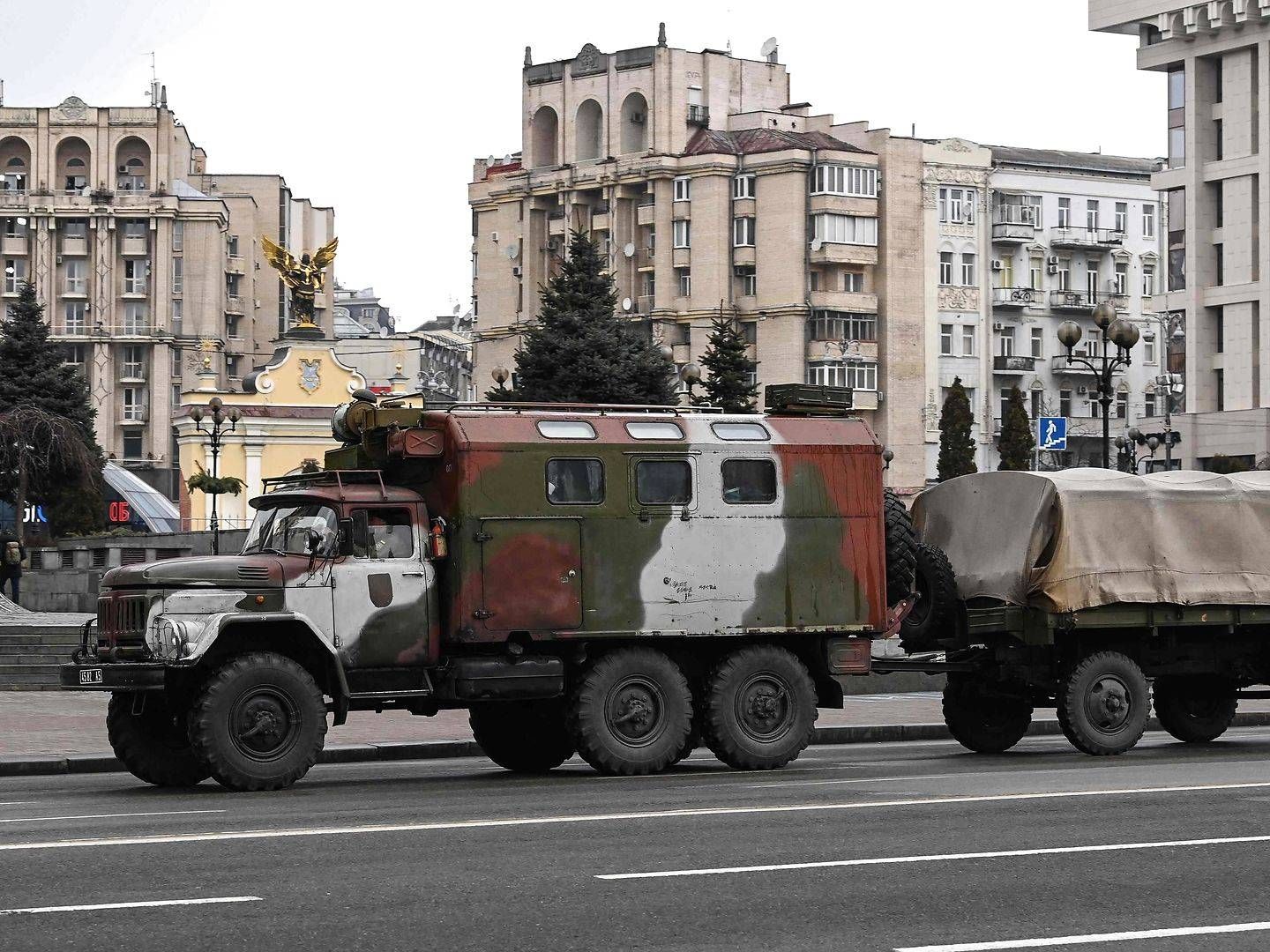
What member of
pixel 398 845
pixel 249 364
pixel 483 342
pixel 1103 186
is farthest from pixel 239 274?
pixel 398 845

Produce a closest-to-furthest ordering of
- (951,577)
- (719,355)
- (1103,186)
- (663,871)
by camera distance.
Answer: (663,871)
(951,577)
(719,355)
(1103,186)

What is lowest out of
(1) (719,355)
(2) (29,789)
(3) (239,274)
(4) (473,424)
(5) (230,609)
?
(2) (29,789)

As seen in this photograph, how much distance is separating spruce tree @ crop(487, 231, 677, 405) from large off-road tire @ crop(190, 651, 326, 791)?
45722 mm

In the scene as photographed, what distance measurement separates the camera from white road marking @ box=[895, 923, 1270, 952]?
8484 millimetres

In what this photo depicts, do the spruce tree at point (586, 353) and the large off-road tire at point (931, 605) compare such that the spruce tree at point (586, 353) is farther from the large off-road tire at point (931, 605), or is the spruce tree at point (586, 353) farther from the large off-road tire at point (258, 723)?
the large off-road tire at point (258, 723)

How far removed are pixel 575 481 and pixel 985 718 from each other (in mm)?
5459

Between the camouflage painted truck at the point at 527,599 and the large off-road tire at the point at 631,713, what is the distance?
0.02 metres

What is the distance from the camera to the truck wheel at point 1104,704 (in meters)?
19.9

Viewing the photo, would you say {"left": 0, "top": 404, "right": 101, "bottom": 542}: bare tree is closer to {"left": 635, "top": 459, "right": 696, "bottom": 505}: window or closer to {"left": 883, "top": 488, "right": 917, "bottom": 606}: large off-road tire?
{"left": 883, "top": 488, "right": 917, "bottom": 606}: large off-road tire

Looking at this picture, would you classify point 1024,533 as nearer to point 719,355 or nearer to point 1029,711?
point 1029,711

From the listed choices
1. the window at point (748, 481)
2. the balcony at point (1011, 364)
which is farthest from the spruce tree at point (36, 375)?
the window at point (748, 481)

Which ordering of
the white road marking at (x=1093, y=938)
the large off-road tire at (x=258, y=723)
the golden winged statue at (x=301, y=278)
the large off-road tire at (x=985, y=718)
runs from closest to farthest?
the white road marking at (x=1093, y=938), the large off-road tire at (x=258, y=723), the large off-road tire at (x=985, y=718), the golden winged statue at (x=301, y=278)

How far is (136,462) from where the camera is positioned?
391ft

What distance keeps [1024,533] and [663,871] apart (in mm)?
10351
